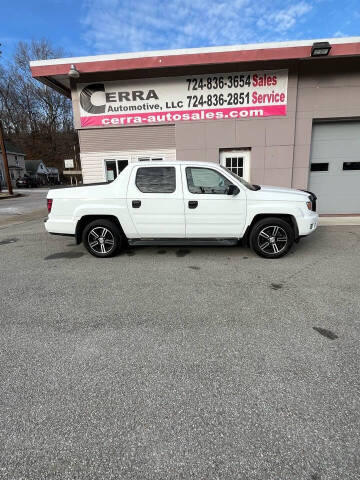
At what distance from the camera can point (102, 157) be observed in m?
10.0

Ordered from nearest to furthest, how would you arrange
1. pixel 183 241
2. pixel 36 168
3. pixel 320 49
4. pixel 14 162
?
pixel 183 241, pixel 320 49, pixel 14 162, pixel 36 168

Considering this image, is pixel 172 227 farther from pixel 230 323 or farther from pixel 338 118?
pixel 338 118

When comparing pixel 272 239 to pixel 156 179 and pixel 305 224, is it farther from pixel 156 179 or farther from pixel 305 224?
pixel 156 179

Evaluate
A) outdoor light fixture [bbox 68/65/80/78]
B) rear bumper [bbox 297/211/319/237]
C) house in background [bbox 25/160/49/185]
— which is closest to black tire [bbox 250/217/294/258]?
rear bumper [bbox 297/211/319/237]

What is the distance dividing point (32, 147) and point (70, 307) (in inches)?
2746

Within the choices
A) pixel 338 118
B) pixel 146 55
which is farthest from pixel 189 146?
pixel 338 118

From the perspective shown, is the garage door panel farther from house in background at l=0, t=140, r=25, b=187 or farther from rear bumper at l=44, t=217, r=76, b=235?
house in background at l=0, t=140, r=25, b=187

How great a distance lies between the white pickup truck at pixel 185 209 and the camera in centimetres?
517

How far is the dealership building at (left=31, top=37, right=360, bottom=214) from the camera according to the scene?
8.77m

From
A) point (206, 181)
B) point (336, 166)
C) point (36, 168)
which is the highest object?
point (36, 168)

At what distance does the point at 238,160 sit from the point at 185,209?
211 inches

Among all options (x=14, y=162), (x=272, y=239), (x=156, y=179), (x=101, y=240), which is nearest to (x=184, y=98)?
(x=156, y=179)

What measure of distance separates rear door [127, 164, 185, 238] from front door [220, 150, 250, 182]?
4.88 metres

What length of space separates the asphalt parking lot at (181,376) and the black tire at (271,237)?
2.50 feet
